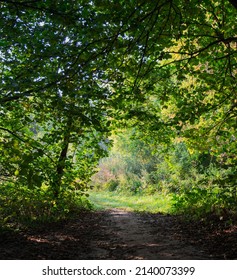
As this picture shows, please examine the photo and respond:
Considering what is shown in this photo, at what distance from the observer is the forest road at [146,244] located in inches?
202

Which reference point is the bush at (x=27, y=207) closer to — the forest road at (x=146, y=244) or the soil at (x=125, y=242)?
the soil at (x=125, y=242)

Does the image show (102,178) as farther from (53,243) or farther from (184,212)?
(53,243)

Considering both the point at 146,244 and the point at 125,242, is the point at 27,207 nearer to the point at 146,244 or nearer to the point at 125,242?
the point at 125,242

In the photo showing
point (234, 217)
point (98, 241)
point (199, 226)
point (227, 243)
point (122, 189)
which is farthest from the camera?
point (122, 189)

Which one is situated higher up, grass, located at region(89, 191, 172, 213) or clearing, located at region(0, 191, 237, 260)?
grass, located at region(89, 191, 172, 213)

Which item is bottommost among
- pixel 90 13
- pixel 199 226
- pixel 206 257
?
pixel 206 257

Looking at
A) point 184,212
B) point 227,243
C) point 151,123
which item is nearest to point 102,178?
point 184,212

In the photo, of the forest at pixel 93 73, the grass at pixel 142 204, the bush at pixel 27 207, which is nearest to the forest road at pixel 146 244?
the forest at pixel 93 73

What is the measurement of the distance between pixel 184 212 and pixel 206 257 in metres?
5.91

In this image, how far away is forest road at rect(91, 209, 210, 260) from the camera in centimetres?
512

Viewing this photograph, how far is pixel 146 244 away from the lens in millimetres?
6191

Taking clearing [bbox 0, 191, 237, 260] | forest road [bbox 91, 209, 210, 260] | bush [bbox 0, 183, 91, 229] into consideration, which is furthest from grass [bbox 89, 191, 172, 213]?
bush [bbox 0, 183, 91, 229]

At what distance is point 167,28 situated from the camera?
20.3 feet

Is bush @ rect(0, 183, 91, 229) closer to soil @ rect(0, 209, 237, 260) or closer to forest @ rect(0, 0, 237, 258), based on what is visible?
forest @ rect(0, 0, 237, 258)
